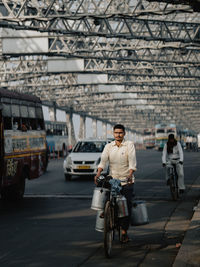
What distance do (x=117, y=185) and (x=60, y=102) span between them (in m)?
71.9

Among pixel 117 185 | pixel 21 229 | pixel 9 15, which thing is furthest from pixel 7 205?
pixel 9 15

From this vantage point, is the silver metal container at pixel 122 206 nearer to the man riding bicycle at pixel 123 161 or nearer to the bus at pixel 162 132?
the man riding bicycle at pixel 123 161

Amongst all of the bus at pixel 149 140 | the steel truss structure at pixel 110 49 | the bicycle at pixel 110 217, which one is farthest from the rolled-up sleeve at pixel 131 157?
the bus at pixel 149 140

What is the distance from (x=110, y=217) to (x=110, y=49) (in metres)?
28.8

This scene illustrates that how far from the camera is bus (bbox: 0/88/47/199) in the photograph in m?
13.4

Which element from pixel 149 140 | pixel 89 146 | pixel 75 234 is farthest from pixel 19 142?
pixel 149 140

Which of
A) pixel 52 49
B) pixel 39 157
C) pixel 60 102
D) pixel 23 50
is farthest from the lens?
pixel 60 102

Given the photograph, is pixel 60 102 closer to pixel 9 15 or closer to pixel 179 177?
pixel 9 15

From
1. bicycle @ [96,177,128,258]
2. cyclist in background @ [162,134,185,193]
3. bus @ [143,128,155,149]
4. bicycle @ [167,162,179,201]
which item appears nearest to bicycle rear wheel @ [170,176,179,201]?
bicycle @ [167,162,179,201]

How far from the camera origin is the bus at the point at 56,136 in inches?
2053

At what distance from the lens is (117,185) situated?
7.70m

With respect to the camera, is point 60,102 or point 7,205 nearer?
point 7,205

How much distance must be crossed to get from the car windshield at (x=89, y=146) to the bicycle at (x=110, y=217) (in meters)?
14.8

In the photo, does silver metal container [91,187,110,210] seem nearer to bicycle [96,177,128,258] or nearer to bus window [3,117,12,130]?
bicycle [96,177,128,258]
